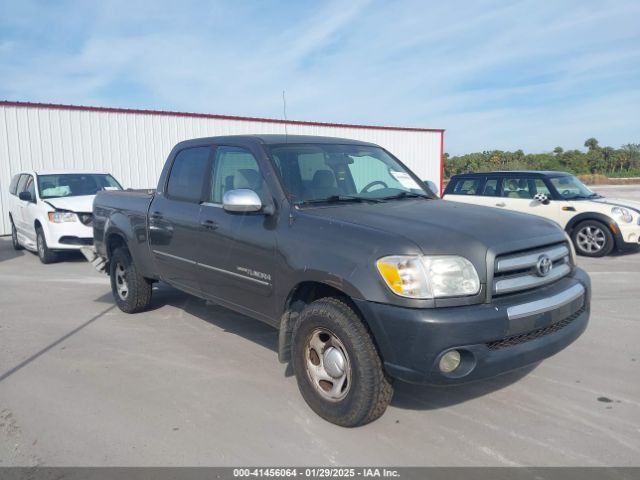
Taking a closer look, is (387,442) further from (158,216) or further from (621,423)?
(158,216)

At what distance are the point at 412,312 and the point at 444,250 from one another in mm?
406

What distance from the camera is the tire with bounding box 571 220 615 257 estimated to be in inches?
369

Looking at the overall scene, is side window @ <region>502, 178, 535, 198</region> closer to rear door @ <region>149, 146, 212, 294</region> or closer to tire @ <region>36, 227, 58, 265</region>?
rear door @ <region>149, 146, 212, 294</region>

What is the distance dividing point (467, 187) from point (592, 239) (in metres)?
2.60

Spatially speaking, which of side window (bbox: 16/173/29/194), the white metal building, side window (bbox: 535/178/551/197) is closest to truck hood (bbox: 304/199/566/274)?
side window (bbox: 535/178/551/197)

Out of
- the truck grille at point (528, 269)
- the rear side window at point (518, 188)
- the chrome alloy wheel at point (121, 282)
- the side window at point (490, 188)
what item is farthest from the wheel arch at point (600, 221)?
the chrome alloy wheel at point (121, 282)

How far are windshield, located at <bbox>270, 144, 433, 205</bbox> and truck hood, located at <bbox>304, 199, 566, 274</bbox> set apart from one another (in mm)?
221

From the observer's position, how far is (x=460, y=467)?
2936 mm

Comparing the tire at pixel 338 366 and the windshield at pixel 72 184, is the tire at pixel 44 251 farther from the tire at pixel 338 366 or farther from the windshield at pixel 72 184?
the tire at pixel 338 366

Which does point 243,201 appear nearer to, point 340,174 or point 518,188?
point 340,174

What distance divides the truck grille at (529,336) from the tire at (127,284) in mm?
4088

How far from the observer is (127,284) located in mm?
6020

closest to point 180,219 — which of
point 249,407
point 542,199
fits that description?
point 249,407

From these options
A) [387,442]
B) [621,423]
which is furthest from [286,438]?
[621,423]
